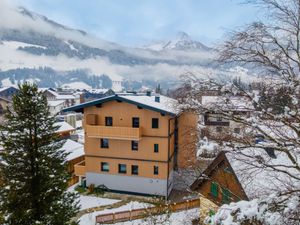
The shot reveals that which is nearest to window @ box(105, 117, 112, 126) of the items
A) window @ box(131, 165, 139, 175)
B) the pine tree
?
window @ box(131, 165, 139, 175)

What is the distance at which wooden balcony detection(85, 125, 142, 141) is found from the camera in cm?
2522

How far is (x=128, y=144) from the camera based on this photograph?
26.5m

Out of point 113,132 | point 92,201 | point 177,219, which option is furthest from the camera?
point 113,132

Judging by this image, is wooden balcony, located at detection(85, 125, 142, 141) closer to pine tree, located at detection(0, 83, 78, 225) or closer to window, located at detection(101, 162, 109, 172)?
window, located at detection(101, 162, 109, 172)

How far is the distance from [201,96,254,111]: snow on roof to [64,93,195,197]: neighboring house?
18405 mm

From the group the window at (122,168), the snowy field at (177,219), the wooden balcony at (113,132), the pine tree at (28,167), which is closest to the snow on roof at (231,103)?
the pine tree at (28,167)

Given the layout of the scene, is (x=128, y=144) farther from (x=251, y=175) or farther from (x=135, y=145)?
(x=251, y=175)

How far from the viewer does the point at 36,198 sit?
13.4 m

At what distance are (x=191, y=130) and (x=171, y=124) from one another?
67.3 feet

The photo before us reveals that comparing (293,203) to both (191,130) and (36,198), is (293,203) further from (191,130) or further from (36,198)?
(36,198)

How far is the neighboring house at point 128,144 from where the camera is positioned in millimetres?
25750

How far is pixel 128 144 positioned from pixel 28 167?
13497 mm

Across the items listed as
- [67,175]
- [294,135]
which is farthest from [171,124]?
[294,135]

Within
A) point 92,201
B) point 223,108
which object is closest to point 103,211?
point 92,201
